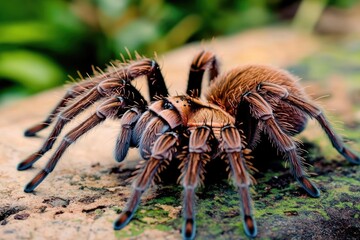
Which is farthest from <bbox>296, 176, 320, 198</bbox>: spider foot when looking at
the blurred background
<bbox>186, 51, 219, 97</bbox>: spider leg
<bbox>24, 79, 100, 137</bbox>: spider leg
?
the blurred background

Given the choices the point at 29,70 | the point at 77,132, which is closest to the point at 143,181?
the point at 77,132

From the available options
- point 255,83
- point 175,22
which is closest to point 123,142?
point 255,83

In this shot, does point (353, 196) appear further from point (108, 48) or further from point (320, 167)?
point (108, 48)

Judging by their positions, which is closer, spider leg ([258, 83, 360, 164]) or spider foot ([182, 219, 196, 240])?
spider foot ([182, 219, 196, 240])

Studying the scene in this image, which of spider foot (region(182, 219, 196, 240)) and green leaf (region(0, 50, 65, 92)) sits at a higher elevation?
green leaf (region(0, 50, 65, 92))

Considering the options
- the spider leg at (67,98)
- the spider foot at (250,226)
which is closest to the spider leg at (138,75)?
the spider leg at (67,98)

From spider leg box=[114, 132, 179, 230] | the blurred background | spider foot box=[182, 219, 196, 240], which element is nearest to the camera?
spider foot box=[182, 219, 196, 240]

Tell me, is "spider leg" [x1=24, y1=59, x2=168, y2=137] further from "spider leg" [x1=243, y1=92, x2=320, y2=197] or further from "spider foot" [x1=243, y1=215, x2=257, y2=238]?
"spider foot" [x1=243, y1=215, x2=257, y2=238]
